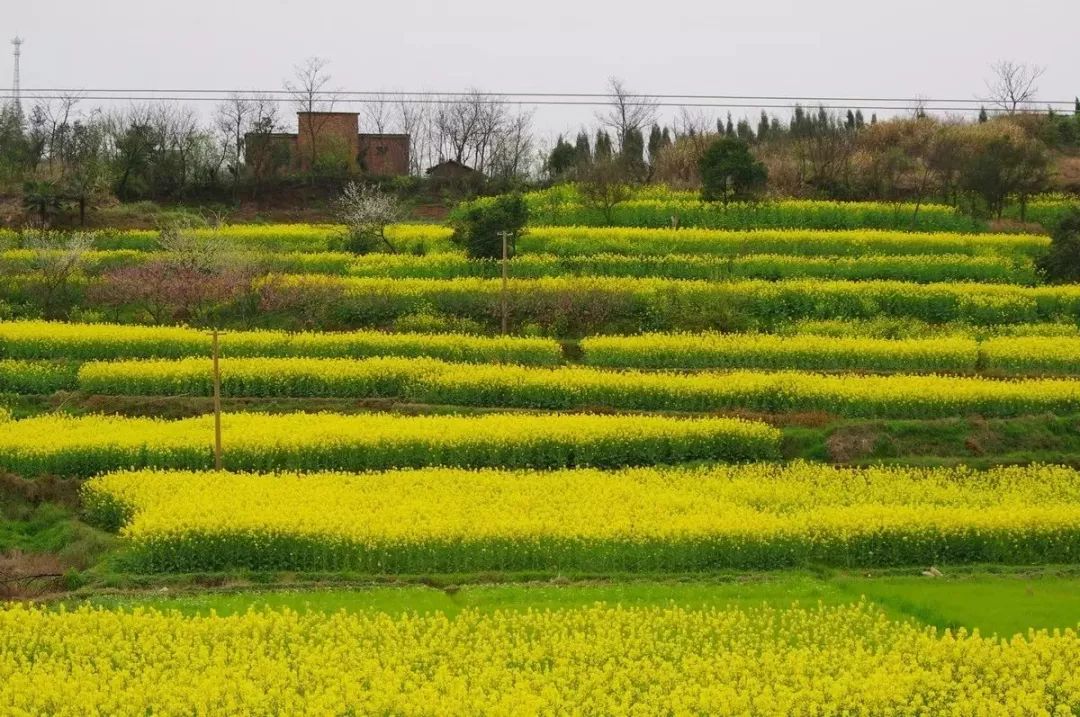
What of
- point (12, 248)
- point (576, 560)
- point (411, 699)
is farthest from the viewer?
point (12, 248)

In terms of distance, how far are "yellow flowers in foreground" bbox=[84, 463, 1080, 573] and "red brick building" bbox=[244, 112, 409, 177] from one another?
38.5 m

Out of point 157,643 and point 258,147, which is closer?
point 157,643

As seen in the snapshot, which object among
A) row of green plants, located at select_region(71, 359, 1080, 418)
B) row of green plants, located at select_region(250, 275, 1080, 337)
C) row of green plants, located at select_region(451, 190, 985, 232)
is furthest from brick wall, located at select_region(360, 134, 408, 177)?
row of green plants, located at select_region(71, 359, 1080, 418)

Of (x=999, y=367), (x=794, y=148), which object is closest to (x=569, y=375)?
(x=999, y=367)

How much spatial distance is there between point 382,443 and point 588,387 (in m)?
6.35

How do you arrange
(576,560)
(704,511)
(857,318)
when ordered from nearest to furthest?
(576,560), (704,511), (857,318)

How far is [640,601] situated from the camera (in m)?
17.5

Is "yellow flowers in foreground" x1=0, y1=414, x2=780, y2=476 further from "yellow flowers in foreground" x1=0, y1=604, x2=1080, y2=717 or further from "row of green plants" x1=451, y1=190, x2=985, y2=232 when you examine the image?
"row of green plants" x1=451, y1=190, x2=985, y2=232

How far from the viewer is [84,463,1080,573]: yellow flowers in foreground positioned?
19.2 m

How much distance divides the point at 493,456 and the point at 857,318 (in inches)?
641

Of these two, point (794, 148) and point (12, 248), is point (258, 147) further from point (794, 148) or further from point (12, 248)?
point (794, 148)

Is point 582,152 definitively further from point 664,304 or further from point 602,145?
point 664,304

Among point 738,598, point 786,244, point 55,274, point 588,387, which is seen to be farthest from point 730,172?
point 738,598

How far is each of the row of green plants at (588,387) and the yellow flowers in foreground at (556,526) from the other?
18.2 ft
